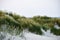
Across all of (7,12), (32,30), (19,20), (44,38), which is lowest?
(44,38)

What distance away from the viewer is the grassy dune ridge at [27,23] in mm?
1734

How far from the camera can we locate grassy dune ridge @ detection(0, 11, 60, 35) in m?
1.73

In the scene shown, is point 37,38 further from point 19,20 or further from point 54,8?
point 54,8

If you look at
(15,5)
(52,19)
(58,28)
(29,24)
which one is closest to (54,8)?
(52,19)

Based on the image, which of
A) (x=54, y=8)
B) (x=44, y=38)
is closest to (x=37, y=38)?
(x=44, y=38)

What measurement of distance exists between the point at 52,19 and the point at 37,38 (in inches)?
15.9

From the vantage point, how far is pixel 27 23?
180cm

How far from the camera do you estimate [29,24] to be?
1.81m

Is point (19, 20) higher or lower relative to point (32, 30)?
higher

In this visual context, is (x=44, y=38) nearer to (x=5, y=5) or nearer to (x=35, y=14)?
(x=35, y=14)

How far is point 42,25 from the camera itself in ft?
6.08

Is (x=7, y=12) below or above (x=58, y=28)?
above

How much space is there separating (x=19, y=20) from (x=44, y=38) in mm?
482

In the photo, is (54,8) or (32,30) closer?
(32,30)
